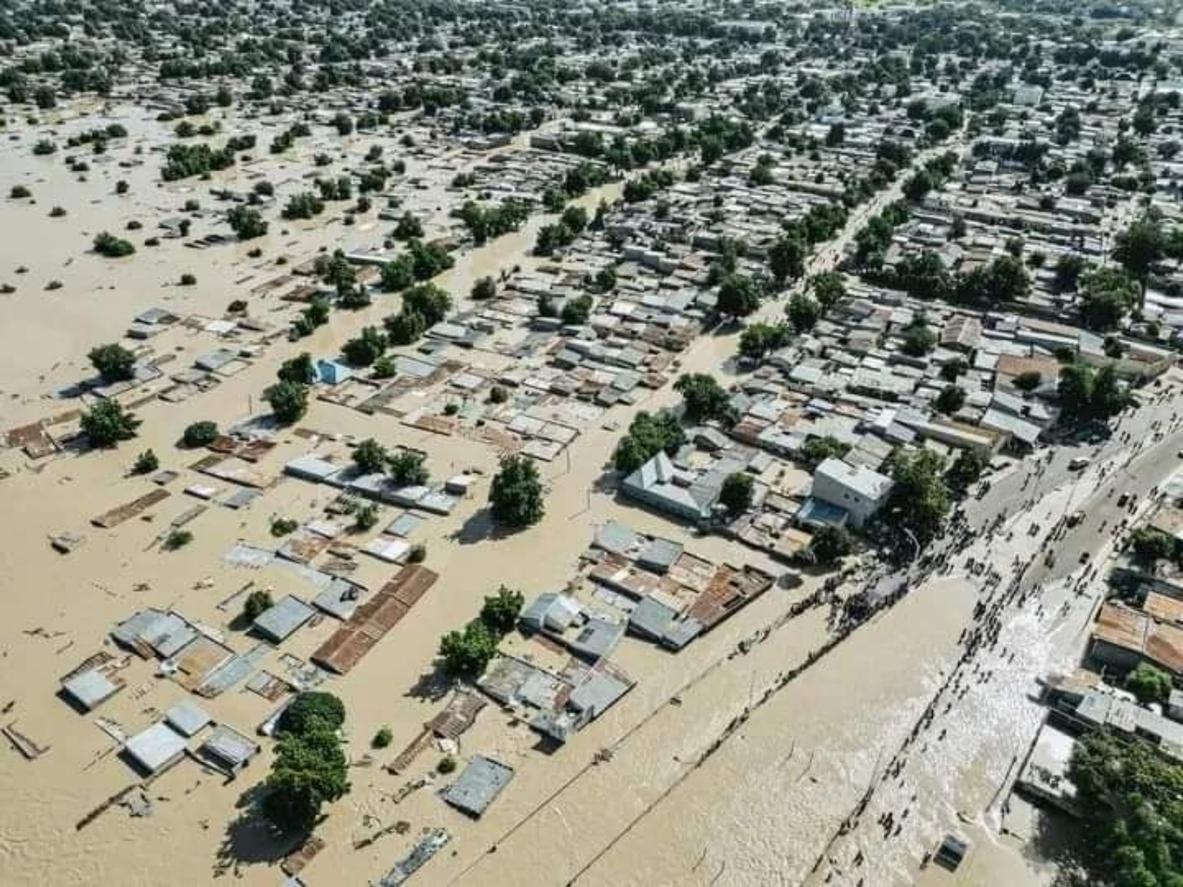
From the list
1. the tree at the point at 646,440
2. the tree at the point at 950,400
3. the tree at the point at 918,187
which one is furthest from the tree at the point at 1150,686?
the tree at the point at 918,187

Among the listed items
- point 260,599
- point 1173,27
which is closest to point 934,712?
point 260,599

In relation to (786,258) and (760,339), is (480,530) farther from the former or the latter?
(786,258)

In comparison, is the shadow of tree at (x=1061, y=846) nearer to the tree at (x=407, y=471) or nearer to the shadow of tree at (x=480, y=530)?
the shadow of tree at (x=480, y=530)

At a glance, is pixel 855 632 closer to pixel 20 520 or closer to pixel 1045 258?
pixel 20 520

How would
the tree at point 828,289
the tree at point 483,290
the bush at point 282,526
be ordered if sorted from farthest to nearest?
the tree at point 483,290
the tree at point 828,289
the bush at point 282,526

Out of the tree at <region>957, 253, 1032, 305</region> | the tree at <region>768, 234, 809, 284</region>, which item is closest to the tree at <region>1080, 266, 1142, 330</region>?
the tree at <region>957, 253, 1032, 305</region>

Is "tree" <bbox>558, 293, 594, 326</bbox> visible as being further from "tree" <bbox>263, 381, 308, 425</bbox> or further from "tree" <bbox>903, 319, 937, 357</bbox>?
"tree" <bbox>903, 319, 937, 357</bbox>
